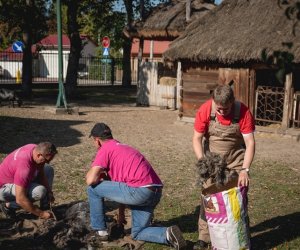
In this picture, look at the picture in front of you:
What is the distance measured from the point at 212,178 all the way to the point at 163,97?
51.5 feet

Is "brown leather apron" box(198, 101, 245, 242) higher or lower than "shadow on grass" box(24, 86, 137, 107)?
higher

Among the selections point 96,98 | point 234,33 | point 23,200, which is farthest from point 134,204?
point 96,98

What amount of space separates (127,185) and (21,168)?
4.06ft

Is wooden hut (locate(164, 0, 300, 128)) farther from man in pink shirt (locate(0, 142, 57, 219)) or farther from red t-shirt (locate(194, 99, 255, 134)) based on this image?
man in pink shirt (locate(0, 142, 57, 219))

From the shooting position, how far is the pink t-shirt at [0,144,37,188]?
5457mm

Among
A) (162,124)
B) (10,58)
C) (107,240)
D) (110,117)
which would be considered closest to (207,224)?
(107,240)

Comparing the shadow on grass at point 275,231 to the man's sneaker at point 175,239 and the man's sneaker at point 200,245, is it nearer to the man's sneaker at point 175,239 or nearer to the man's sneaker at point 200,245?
the man's sneaker at point 200,245

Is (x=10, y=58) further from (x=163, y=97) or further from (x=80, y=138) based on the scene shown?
(x=80, y=138)

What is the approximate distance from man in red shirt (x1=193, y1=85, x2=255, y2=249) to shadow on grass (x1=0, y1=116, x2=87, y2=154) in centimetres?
617

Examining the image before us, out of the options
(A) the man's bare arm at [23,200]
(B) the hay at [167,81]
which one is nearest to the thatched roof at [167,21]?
(B) the hay at [167,81]

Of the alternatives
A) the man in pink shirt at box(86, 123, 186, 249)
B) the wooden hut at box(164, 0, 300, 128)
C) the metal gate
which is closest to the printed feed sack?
the man in pink shirt at box(86, 123, 186, 249)

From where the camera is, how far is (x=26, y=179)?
549 centimetres

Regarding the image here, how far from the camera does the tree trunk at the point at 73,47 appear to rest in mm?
→ 23156

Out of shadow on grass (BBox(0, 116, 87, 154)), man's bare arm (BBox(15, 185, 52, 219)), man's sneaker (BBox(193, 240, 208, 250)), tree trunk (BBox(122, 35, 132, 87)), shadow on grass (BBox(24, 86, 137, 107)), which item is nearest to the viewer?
man's sneaker (BBox(193, 240, 208, 250))
